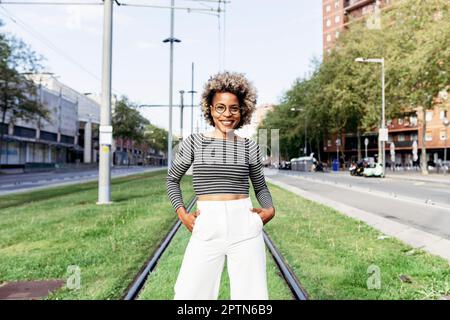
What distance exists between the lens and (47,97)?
2165 inches

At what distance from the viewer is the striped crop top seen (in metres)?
2.14

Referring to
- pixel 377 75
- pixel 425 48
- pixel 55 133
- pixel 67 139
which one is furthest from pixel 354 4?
pixel 55 133

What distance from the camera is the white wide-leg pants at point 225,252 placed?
2.08 meters

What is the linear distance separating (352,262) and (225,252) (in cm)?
332

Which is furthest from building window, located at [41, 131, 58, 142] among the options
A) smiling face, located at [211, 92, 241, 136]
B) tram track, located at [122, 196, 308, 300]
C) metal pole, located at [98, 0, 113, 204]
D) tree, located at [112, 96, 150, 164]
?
smiling face, located at [211, 92, 241, 136]

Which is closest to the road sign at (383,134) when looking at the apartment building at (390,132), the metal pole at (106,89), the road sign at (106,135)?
the apartment building at (390,132)

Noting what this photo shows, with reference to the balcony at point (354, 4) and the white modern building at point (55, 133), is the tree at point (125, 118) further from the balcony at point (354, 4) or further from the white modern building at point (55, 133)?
the balcony at point (354, 4)

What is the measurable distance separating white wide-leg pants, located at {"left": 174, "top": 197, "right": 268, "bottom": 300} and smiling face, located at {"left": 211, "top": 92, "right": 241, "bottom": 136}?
44cm

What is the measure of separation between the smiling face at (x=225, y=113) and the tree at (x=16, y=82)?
1356 inches

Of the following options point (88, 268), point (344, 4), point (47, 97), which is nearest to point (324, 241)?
point (88, 268)

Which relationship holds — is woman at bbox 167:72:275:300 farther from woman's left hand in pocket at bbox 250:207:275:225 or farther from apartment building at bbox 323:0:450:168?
apartment building at bbox 323:0:450:168
